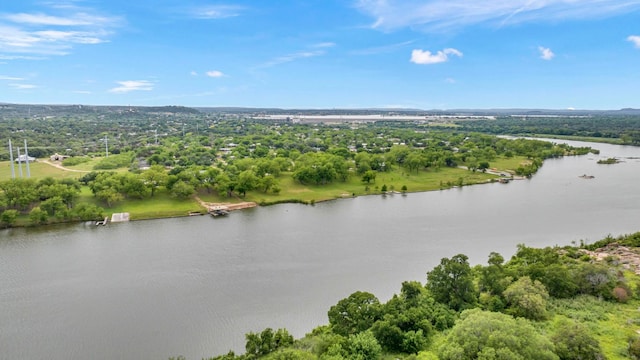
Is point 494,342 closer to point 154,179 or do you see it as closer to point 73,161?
point 154,179

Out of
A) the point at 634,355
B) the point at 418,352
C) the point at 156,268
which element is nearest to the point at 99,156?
the point at 156,268

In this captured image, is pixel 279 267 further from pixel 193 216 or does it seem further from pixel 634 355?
pixel 634 355

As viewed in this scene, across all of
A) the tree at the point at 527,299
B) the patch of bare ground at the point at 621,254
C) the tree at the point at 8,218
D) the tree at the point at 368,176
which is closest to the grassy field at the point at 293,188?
the tree at the point at 368,176

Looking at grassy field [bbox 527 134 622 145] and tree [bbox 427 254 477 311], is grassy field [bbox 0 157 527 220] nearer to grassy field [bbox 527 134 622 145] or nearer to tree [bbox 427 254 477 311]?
tree [bbox 427 254 477 311]

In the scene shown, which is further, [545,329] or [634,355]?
[545,329]

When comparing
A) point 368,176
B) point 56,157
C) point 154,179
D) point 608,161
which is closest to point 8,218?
point 154,179
